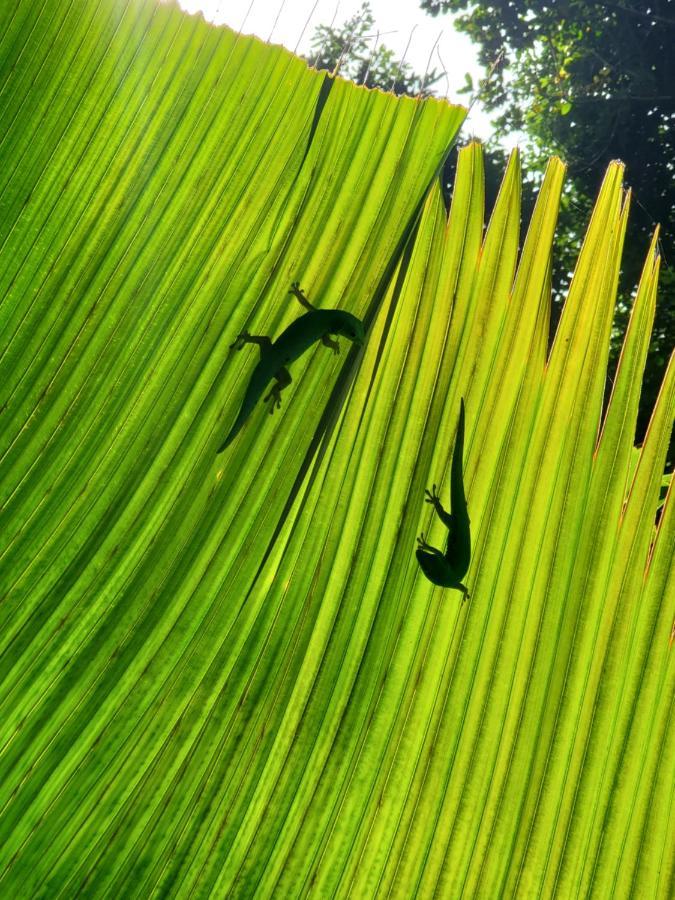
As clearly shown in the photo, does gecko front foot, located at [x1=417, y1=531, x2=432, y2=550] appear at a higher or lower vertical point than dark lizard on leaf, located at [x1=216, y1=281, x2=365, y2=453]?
lower

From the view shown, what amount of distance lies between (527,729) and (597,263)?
0.75 m

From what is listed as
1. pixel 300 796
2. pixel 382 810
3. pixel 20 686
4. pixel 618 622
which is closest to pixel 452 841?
pixel 382 810

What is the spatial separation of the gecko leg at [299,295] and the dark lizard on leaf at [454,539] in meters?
0.34

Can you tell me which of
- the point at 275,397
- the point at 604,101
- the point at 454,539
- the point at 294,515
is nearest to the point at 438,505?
the point at 454,539

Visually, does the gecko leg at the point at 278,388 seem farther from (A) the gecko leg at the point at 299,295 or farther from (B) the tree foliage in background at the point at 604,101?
(B) the tree foliage in background at the point at 604,101

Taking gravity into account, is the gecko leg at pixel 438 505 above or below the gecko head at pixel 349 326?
below

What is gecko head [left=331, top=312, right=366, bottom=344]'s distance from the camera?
1.45 m

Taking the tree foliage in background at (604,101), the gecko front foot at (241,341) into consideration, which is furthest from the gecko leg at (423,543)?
the tree foliage in background at (604,101)

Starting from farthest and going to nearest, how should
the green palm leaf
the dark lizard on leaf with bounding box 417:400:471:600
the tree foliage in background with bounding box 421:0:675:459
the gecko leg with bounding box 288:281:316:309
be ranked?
the tree foliage in background with bounding box 421:0:675:459
the gecko leg with bounding box 288:281:316:309
the dark lizard on leaf with bounding box 417:400:471:600
the green palm leaf

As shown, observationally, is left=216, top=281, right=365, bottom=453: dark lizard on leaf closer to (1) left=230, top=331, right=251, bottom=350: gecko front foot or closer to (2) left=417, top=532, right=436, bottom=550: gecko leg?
(1) left=230, top=331, right=251, bottom=350: gecko front foot

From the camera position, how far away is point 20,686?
1.19 meters

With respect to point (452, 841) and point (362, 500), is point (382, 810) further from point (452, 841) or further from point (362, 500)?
point (362, 500)

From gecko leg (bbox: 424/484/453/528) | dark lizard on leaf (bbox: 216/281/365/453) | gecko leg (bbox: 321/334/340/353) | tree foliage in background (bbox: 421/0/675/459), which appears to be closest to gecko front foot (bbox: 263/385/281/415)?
dark lizard on leaf (bbox: 216/281/365/453)

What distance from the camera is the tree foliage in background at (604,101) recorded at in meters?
12.9
